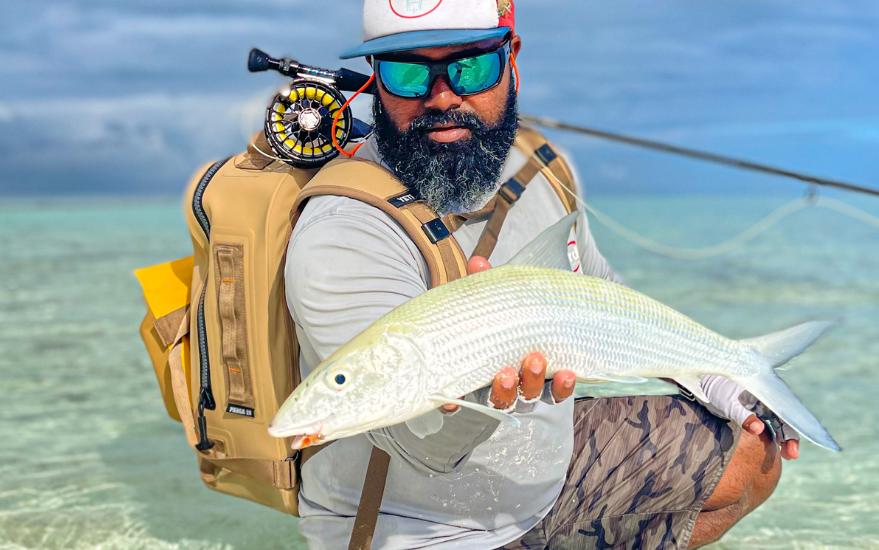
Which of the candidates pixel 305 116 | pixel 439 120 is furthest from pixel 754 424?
pixel 305 116

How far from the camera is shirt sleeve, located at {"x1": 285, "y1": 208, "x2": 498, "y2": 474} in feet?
7.12

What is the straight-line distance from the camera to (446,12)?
2645 mm

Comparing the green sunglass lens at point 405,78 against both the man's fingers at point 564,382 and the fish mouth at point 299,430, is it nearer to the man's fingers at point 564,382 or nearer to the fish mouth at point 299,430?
the man's fingers at point 564,382

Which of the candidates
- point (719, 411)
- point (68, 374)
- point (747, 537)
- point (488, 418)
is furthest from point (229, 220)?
point (68, 374)

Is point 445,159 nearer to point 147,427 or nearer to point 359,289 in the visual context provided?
point 359,289

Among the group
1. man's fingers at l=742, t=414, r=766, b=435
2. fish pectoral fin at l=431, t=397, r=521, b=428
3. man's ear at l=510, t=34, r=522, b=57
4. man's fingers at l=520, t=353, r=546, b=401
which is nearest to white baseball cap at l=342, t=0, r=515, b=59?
man's ear at l=510, t=34, r=522, b=57

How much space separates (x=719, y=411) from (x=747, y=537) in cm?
125

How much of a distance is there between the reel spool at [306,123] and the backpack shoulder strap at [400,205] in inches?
10.1

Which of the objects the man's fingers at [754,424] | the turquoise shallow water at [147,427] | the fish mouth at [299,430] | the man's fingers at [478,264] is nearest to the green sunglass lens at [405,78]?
the man's fingers at [478,264]

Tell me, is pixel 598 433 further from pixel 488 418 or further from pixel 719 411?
pixel 488 418

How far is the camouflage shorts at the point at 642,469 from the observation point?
3.12 metres

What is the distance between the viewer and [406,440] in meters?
2.17

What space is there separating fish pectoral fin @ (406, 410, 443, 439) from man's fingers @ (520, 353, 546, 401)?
23 cm

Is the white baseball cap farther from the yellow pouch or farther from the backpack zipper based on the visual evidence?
the yellow pouch
